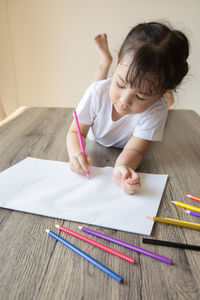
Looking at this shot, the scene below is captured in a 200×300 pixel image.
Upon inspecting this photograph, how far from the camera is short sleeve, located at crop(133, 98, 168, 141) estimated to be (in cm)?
78

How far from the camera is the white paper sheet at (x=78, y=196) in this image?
17.8 inches

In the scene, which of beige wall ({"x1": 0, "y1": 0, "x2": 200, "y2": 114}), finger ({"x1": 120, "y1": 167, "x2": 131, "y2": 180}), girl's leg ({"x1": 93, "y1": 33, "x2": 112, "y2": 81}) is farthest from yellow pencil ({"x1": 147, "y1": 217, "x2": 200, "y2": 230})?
beige wall ({"x1": 0, "y1": 0, "x2": 200, "y2": 114})

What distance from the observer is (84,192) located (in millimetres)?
537

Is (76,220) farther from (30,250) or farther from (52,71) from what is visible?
(52,71)

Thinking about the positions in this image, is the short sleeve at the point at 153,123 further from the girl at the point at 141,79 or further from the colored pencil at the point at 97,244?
the colored pencil at the point at 97,244

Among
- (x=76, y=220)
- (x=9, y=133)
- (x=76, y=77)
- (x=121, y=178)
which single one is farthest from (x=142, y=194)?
(x=76, y=77)

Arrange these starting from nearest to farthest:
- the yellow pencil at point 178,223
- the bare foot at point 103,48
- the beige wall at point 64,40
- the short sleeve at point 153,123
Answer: the yellow pencil at point 178,223 → the short sleeve at point 153,123 → the bare foot at point 103,48 → the beige wall at point 64,40

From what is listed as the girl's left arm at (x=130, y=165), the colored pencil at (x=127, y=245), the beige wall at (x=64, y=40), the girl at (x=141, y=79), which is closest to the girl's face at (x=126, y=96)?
the girl at (x=141, y=79)

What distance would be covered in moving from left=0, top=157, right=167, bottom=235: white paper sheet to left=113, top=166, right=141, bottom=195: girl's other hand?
0.01 m

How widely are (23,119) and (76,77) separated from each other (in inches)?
45.1

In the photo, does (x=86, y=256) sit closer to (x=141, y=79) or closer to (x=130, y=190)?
(x=130, y=190)

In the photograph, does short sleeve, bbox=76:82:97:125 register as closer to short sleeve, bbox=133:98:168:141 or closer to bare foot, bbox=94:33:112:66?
short sleeve, bbox=133:98:168:141

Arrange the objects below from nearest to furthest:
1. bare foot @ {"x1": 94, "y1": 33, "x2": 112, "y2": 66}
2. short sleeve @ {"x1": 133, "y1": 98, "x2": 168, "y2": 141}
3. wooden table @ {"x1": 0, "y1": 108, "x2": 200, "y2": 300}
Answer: wooden table @ {"x1": 0, "y1": 108, "x2": 200, "y2": 300} < short sleeve @ {"x1": 133, "y1": 98, "x2": 168, "y2": 141} < bare foot @ {"x1": 94, "y1": 33, "x2": 112, "y2": 66}

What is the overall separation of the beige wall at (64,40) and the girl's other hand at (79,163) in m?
1.40
